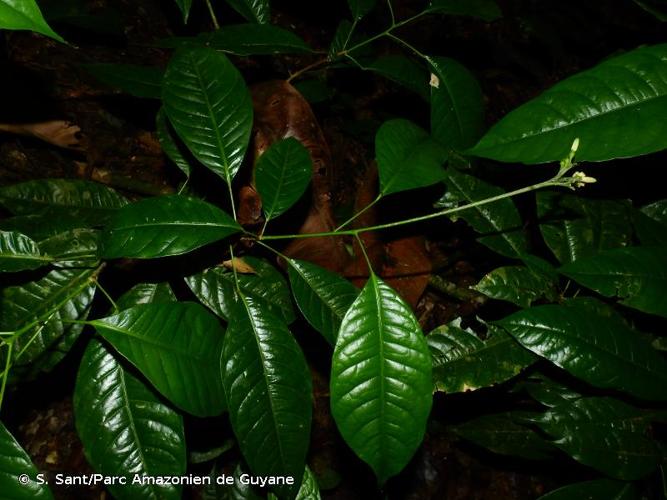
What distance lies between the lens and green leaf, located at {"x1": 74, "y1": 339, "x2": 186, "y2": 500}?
1.25m

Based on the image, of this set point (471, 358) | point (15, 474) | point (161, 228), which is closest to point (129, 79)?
point (161, 228)

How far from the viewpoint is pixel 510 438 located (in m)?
1.95

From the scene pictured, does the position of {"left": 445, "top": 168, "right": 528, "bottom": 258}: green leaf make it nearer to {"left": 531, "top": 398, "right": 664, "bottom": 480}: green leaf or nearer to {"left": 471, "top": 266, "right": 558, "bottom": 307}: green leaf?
{"left": 471, "top": 266, "right": 558, "bottom": 307}: green leaf

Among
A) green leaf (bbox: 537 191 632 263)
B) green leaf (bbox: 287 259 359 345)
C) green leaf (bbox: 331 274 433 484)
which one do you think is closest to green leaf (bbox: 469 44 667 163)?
green leaf (bbox: 331 274 433 484)

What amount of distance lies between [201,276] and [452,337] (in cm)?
90

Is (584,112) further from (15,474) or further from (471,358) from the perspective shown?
(15,474)

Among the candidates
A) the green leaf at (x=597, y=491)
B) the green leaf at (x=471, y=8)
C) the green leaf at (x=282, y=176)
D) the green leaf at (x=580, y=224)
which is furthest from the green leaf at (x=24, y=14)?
the green leaf at (x=597, y=491)

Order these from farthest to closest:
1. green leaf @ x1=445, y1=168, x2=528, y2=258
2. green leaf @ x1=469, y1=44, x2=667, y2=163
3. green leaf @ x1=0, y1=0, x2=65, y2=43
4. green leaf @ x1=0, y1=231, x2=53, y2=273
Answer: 1. green leaf @ x1=445, y1=168, x2=528, y2=258
2. green leaf @ x1=0, y1=231, x2=53, y2=273
3. green leaf @ x1=469, y1=44, x2=667, y2=163
4. green leaf @ x1=0, y1=0, x2=65, y2=43

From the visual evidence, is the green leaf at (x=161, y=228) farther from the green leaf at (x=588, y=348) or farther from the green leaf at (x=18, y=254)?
the green leaf at (x=588, y=348)

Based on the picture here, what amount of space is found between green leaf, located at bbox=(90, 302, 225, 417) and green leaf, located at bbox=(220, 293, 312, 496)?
43 mm

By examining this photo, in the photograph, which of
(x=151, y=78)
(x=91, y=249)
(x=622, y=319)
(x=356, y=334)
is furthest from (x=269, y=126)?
(x=622, y=319)

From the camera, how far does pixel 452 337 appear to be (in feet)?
5.66

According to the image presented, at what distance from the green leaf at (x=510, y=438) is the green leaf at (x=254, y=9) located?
1.83 meters

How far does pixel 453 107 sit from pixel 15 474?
1656mm
